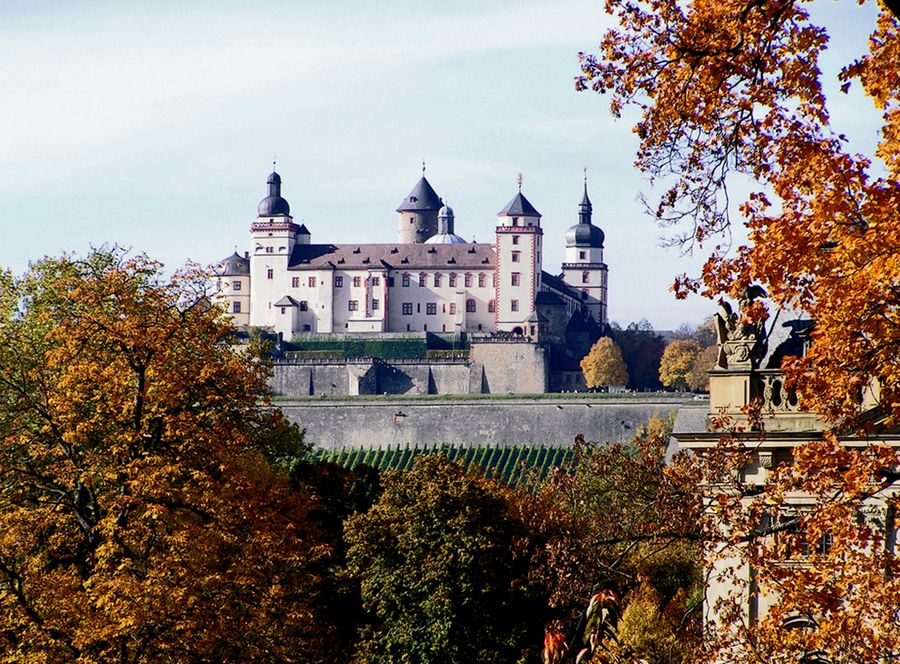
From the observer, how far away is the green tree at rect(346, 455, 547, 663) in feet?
76.8

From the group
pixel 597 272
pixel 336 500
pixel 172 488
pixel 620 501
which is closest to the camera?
pixel 172 488

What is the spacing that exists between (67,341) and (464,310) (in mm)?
98703

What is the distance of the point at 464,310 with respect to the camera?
4589 inches

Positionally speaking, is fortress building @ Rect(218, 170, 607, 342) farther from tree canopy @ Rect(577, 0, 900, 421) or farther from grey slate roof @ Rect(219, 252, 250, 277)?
tree canopy @ Rect(577, 0, 900, 421)

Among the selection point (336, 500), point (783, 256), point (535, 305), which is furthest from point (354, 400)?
point (783, 256)

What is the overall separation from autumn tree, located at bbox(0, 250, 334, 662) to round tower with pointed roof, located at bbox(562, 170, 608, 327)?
106m

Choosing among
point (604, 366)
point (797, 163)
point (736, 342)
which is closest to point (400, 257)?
point (604, 366)

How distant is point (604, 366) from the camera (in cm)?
10650

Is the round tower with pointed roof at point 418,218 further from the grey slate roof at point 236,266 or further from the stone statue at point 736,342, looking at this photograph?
the stone statue at point 736,342

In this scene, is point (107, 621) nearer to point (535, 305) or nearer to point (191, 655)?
point (191, 655)

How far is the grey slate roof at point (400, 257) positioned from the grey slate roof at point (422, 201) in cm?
1533

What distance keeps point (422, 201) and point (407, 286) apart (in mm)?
20344

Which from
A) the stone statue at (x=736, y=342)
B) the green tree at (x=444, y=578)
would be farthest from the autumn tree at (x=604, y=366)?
the stone statue at (x=736, y=342)

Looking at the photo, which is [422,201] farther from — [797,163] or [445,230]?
[797,163]
